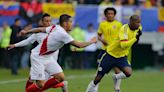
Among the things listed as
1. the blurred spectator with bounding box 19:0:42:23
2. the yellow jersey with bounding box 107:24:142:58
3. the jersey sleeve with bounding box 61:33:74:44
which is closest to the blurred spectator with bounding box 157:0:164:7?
the blurred spectator with bounding box 19:0:42:23

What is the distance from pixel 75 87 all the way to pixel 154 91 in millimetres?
2589

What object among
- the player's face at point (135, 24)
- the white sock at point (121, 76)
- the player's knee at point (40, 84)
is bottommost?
the white sock at point (121, 76)

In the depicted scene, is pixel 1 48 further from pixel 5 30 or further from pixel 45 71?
pixel 45 71

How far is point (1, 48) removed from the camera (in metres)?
29.8

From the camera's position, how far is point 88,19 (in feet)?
99.3

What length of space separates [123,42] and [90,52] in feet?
51.3

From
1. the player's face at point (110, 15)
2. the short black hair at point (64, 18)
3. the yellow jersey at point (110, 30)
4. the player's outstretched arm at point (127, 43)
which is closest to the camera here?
the short black hair at point (64, 18)

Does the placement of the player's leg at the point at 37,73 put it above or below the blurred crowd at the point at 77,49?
above

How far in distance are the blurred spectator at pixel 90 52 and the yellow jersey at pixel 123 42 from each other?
44.7ft

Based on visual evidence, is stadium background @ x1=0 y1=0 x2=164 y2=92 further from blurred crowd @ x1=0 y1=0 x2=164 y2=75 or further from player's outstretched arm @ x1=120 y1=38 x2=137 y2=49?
player's outstretched arm @ x1=120 y1=38 x2=137 y2=49

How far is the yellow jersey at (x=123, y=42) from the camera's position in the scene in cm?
1503

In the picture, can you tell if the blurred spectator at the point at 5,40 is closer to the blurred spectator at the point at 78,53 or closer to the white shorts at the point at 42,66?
the blurred spectator at the point at 78,53

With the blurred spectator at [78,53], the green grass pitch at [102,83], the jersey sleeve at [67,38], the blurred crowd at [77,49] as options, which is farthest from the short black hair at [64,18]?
the blurred spectator at [78,53]

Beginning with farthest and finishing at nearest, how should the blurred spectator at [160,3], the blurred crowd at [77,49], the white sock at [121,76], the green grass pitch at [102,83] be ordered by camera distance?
the blurred spectator at [160,3], the blurred crowd at [77,49], the green grass pitch at [102,83], the white sock at [121,76]
